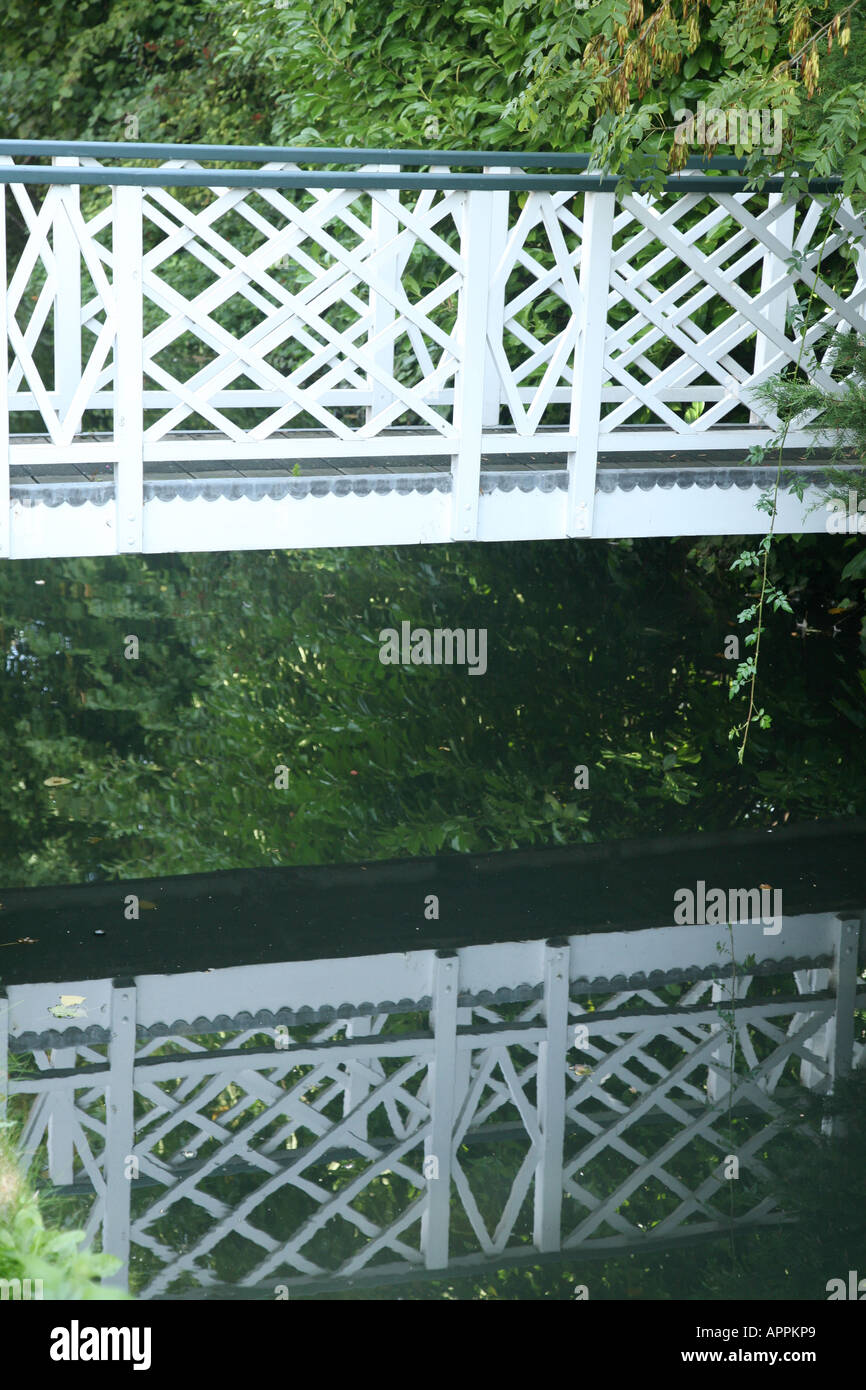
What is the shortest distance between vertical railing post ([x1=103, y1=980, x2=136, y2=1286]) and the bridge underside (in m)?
1.49

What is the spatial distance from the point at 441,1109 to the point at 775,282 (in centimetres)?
356

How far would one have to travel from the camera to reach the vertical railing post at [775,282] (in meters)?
5.83

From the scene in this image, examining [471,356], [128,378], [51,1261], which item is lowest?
[51,1261]

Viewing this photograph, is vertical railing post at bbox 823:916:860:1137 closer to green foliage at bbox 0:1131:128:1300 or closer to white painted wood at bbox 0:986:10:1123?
green foliage at bbox 0:1131:128:1300

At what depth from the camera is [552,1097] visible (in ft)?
13.7

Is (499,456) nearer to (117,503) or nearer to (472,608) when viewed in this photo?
(117,503)

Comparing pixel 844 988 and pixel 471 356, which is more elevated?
pixel 471 356

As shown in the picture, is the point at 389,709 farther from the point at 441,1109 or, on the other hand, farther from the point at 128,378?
the point at 441,1109

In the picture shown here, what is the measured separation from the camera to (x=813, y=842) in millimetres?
5965

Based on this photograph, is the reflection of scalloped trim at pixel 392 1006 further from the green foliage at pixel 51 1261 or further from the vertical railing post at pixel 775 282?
the vertical railing post at pixel 775 282

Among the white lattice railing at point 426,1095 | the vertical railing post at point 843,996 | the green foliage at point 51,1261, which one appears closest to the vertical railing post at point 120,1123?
the white lattice railing at point 426,1095

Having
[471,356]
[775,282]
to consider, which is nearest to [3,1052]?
[471,356]
